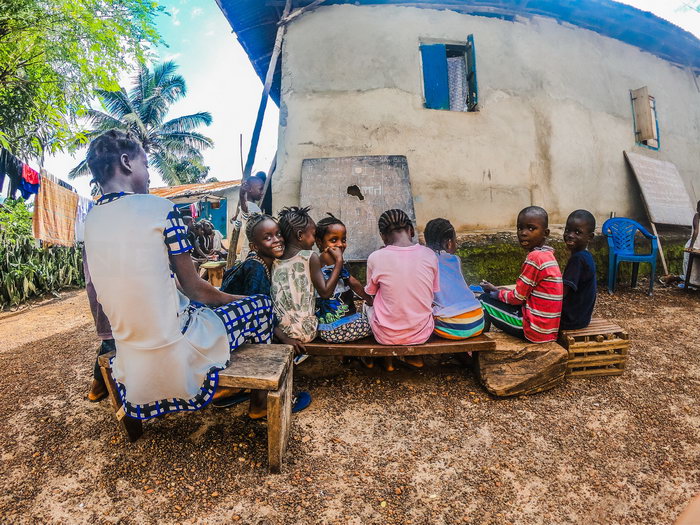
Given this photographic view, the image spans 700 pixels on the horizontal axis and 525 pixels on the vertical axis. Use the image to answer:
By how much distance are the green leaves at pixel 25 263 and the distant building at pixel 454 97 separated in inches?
193

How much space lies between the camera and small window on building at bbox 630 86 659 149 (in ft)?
21.6

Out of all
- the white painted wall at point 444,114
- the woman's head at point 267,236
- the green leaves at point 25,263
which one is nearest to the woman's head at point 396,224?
the woman's head at point 267,236

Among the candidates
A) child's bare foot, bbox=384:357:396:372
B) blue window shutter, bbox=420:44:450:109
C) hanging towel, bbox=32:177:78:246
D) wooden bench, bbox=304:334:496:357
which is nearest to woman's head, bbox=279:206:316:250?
wooden bench, bbox=304:334:496:357

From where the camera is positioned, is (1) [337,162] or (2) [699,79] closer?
(1) [337,162]

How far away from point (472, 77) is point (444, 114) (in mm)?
783

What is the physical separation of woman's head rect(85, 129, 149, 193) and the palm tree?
16.7 metres

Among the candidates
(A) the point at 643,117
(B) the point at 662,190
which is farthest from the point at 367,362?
(A) the point at 643,117

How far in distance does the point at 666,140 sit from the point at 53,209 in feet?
42.3

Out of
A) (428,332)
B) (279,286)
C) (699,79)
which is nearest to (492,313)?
(428,332)

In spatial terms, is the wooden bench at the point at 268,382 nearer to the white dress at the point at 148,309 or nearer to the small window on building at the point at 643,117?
the white dress at the point at 148,309

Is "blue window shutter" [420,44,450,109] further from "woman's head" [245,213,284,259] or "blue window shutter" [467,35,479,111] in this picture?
"woman's head" [245,213,284,259]

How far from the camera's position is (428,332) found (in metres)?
2.36

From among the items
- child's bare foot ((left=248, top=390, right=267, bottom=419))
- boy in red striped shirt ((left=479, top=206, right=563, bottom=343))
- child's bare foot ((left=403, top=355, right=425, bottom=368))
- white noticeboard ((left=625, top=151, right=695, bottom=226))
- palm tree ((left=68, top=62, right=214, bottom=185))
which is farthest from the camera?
palm tree ((left=68, top=62, right=214, bottom=185))

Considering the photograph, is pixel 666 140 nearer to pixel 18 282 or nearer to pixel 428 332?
pixel 428 332
